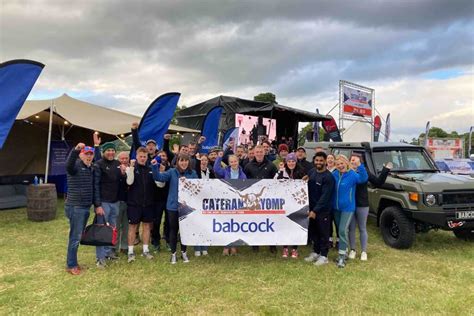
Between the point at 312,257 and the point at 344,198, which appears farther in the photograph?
the point at 312,257

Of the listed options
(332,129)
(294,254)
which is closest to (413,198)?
(294,254)

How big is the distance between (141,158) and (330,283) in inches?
123

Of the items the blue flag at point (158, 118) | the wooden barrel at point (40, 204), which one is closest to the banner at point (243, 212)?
the blue flag at point (158, 118)

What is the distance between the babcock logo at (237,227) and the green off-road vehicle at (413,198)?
2.38 m

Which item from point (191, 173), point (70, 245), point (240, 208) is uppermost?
point (191, 173)

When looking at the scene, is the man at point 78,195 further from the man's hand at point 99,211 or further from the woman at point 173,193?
the woman at point 173,193

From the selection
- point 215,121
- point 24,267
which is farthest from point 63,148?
point 24,267

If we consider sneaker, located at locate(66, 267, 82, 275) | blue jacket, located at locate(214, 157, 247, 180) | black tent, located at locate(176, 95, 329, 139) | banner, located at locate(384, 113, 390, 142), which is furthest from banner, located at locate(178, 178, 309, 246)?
banner, located at locate(384, 113, 390, 142)

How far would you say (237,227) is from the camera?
5.27 meters

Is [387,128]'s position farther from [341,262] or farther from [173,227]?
[173,227]

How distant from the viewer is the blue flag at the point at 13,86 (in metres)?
4.70

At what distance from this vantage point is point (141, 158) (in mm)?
5156

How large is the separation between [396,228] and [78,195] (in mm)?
5146

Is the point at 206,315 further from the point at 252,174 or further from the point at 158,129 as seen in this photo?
the point at 158,129
